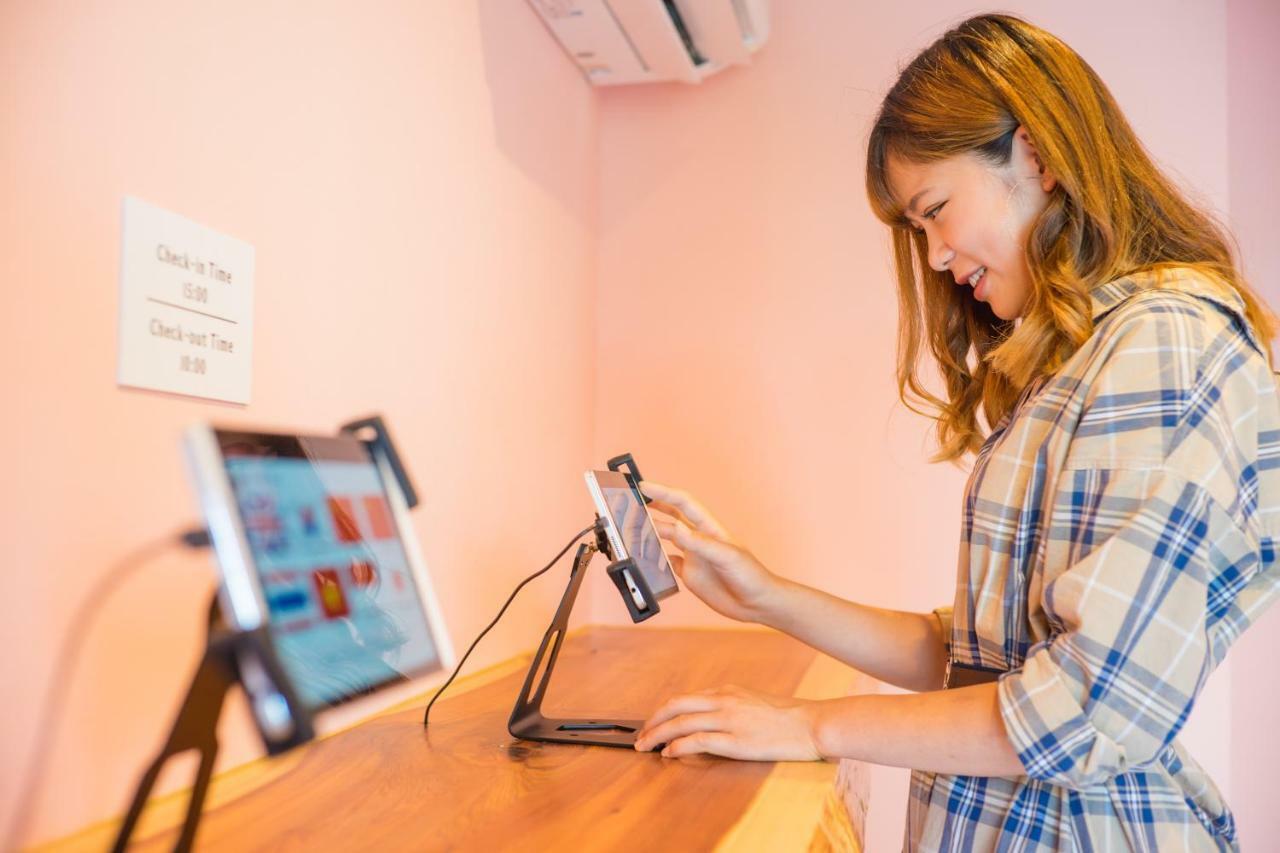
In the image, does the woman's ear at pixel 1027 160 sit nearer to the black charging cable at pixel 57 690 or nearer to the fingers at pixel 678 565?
the fingers at pixel 678 565

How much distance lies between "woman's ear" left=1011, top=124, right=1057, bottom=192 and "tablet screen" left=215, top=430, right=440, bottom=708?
2.46ft

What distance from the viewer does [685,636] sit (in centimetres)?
213

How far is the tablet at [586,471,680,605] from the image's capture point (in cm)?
113

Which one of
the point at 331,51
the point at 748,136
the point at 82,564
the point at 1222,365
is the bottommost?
the point at 82,564

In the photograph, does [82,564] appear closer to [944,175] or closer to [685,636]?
[944,175]

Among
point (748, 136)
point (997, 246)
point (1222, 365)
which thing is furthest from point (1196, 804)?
point (748, 136)

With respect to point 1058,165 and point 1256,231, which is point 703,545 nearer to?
point 1058,165

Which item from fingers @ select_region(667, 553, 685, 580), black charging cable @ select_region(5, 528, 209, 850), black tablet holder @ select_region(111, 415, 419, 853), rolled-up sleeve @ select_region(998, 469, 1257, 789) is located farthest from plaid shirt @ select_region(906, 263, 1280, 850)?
black charging cable @ select_region(5, 528, 209, 850)

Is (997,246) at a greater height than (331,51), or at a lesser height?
lesser

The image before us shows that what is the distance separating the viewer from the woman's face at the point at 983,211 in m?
1.10

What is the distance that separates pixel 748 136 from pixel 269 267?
1.47 meters

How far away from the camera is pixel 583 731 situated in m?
1.22

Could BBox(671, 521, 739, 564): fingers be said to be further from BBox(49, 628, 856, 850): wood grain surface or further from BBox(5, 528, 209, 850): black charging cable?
BBox(5, 528, 209, 850): black charging cable

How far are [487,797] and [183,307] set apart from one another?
0.54 m
